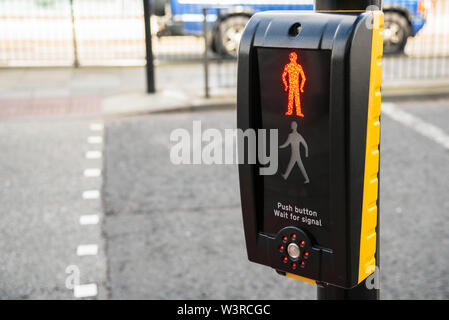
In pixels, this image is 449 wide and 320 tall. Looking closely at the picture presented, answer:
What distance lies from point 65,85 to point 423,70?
6.04 metres

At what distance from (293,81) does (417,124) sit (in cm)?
734

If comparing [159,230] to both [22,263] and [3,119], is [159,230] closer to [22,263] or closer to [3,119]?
[22,263]

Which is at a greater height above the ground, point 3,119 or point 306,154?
point 306,154

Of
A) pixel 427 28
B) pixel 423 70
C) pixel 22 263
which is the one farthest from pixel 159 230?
pixel 427 28

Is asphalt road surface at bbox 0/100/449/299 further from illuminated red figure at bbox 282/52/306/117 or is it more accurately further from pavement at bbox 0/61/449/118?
illuminated red figure at bbox 282/52/306/117

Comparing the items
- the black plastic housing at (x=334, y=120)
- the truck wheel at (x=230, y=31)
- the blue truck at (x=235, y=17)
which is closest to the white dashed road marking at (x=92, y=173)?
the black plastic housing at (x=334, y=120)

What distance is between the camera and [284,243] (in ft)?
6.46

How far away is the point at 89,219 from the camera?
592 centimetres

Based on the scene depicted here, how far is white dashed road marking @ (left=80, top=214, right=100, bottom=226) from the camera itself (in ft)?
19.2

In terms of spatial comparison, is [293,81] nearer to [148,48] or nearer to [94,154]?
[94,154]

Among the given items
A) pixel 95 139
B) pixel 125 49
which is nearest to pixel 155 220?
pixel 95 139

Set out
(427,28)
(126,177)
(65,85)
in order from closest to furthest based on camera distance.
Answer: (126,177), (65,85), (427,28)

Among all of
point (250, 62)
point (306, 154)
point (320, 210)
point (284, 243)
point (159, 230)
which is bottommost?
point (159, 230)

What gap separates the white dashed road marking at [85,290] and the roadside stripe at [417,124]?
180 inches
